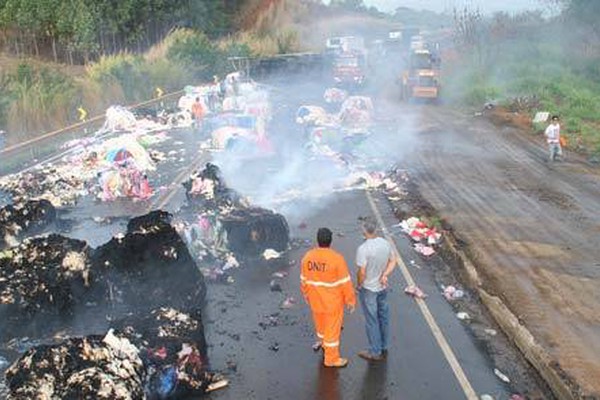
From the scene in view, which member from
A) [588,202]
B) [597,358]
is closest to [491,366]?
[597,358]

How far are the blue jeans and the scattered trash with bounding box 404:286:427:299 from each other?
2.18 m

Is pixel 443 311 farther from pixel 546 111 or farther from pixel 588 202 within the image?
pixel 546 111

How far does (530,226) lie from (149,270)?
823cm

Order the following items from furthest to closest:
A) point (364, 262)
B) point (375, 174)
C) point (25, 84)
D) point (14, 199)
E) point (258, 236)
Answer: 1. point (25, 84)
2. point (375, 174)
3. point (14, 199)
4. point (258, 236)
5. point (364, 262)

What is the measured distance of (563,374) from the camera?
25.2ft

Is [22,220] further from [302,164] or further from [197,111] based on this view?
[197,111]

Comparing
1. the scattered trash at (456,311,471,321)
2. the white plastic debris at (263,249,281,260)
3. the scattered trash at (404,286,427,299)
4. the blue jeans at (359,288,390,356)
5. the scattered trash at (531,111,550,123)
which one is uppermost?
the blue jeans at (359,288,390,356)

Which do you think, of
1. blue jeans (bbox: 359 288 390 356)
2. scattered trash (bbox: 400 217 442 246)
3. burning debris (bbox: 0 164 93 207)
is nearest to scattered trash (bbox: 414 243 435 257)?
scattered trash (bbox: 400 217 442 246)

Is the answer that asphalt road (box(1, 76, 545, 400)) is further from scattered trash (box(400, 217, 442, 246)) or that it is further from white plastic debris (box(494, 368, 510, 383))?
scattered trash (box(400, 217, 442, 246))

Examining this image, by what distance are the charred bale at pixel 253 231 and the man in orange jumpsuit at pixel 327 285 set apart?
160 inches

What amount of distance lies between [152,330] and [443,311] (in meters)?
4.30

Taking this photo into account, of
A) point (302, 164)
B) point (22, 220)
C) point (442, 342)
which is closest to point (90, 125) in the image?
point (302, 164)

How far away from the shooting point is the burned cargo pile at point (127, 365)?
6016 millimetres

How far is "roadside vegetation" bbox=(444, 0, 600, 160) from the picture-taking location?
3053 centimetres
